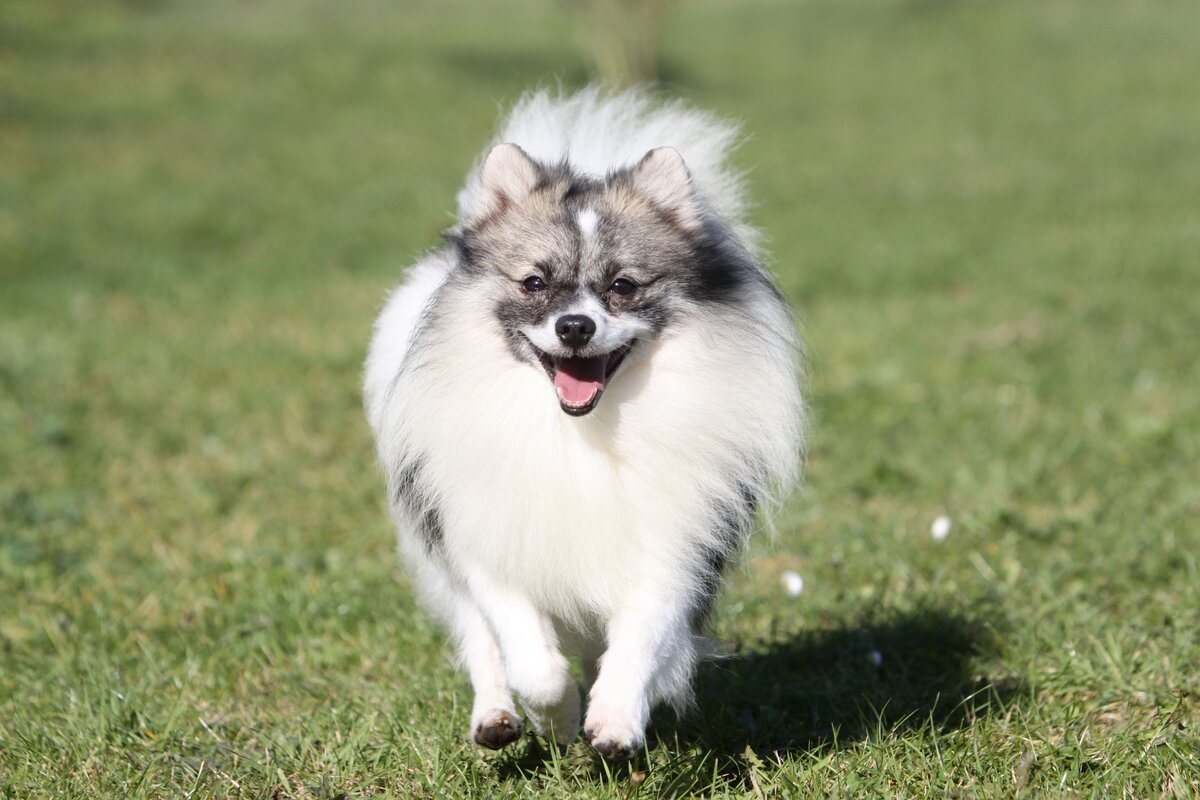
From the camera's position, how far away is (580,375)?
3.10 m

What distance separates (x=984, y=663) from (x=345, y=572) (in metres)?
2.41

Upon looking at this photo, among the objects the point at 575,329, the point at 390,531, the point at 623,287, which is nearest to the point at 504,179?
the point at 623,287

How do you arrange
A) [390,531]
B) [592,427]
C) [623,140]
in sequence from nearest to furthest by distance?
[592,427], [623,140], [390,531]

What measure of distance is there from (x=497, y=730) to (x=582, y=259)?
3.82ft

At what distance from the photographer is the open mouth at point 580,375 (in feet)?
10.00

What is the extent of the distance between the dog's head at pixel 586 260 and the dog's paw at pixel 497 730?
0.77 meters

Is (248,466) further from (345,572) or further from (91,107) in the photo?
(91,107)

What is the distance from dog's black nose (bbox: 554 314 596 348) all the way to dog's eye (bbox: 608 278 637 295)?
9.2 inches

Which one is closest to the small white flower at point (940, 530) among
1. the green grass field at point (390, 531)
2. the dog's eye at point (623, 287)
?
the green grass field at point (390, 531)

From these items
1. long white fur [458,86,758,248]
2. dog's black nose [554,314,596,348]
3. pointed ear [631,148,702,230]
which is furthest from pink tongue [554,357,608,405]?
long white fur [458,86,758,248]

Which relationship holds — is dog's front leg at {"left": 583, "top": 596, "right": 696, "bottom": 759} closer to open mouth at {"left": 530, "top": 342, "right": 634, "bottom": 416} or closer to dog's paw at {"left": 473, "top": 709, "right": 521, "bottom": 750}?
dog's paw at {"left": 473, "top": 709, "right": 521, "bottom": 750}

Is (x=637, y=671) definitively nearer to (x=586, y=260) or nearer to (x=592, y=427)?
(x=592, y=427)

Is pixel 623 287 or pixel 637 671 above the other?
pixel 623 287

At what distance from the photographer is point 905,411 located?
694cm
